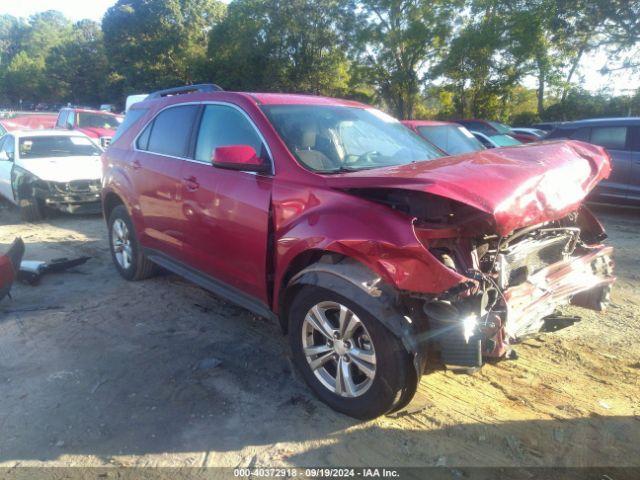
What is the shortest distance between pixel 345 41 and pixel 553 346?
25.9 m

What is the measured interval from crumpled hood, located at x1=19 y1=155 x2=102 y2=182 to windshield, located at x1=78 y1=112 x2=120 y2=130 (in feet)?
24.0

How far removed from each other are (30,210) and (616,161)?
9.85 meters

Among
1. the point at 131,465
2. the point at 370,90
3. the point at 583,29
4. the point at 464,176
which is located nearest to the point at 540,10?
the point at 583,29

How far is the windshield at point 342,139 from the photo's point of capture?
140 inches

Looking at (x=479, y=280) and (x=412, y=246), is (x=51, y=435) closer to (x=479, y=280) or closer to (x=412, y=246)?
(x=412, y=246)

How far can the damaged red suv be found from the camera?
8.95 ft

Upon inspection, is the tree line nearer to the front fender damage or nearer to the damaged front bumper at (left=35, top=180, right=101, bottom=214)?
the damaged front bumper at (left=35, top=180, right=101, bottom=214)

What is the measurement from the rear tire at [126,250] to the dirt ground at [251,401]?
0.75m

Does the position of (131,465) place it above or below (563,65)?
below

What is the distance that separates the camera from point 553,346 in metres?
3.93

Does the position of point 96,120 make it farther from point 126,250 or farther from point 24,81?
point 24,81

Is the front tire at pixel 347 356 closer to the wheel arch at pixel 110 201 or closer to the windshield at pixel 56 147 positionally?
the wheel arch at pixel 110 201

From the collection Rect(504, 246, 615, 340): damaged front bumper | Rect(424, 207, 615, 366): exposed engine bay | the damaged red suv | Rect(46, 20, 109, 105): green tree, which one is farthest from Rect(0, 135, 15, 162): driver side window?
Rect(46, 20, 109, 105): green tree

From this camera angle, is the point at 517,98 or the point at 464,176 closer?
the point at 464,176
